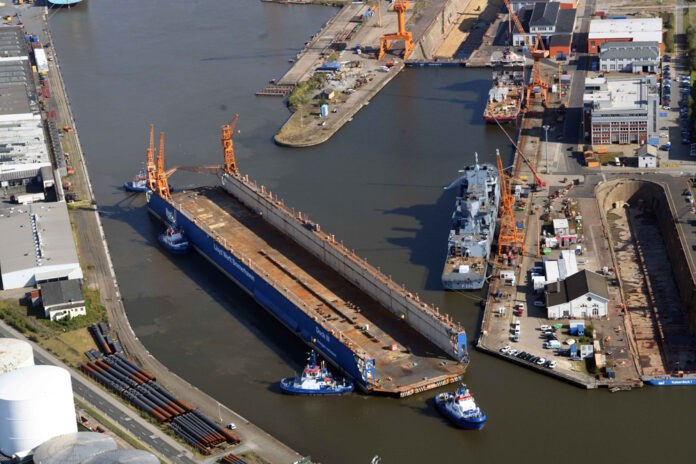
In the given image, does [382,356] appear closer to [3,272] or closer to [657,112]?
[3,272]

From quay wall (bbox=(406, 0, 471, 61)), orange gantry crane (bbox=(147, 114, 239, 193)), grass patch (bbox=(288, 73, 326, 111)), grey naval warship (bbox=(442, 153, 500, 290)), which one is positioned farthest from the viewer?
quay wall (bbox=(406, 0, 471, 61))

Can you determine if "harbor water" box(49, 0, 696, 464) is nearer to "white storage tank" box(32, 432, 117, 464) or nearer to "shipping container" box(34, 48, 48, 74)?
"shipping container" box(34, 48, 48, 74)

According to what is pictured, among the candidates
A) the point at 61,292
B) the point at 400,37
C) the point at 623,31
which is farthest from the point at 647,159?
the point at 61,292

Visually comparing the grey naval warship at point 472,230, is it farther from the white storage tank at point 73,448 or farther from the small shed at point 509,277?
the white storage tank at point 73,448

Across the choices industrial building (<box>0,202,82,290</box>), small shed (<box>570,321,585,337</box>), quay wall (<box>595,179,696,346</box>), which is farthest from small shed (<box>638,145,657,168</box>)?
industrial building (<box>0,202,82,290</box>)

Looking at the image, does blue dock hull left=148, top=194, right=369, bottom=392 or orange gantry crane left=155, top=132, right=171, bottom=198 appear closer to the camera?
blue dock hull left=148, top=194, right=369, bottom=392

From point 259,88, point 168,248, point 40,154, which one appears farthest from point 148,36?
point 168,248

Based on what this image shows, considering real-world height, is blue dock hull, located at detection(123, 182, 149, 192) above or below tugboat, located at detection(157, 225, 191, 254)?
above

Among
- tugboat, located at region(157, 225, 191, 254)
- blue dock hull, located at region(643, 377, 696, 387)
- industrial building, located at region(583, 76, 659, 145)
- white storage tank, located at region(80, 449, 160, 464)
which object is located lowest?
blue dock hull, located at region(643, 377, 696, 387)
